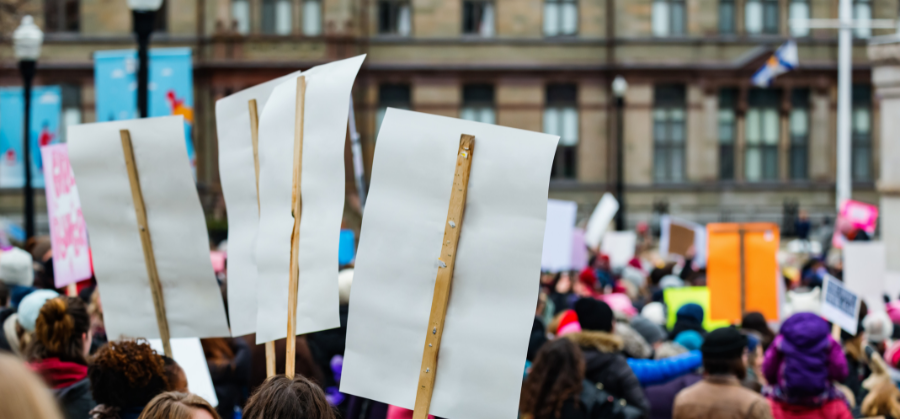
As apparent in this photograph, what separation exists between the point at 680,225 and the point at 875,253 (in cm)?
511

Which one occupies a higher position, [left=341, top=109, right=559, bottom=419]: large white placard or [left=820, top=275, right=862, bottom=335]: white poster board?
[left=341, top=109, right=559, bottom=419]: large white placard

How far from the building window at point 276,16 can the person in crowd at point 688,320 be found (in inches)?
920

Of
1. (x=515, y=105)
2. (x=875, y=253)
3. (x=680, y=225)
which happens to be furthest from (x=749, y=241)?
(x=515, y=105)

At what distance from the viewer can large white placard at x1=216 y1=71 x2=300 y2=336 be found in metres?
4.22

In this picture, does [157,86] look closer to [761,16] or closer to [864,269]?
[864,269]

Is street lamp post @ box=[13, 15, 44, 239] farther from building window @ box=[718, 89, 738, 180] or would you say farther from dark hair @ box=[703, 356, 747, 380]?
building window @ box=[718, 89, 738, 180]

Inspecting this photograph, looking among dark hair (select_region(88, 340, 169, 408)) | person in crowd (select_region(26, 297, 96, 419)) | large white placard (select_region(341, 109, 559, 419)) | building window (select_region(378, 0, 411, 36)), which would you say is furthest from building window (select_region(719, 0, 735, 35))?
dark hair (select_region(88, 340, 169, 408))

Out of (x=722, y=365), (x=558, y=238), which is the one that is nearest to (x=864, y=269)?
(x=558, y=238)

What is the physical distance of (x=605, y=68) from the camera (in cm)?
2906

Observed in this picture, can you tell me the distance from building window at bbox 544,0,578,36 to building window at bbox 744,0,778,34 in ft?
18.5

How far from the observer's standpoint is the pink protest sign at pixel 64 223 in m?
6.20

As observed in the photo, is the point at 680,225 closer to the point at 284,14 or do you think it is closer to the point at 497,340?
the point at 497,340

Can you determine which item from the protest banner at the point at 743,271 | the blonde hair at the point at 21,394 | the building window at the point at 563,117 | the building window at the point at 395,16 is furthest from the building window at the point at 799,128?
the blonde hair at the point at 21,394

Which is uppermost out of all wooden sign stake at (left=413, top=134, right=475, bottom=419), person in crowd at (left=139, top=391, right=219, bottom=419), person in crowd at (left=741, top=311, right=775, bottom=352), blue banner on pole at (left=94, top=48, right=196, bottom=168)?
blue banner on pole at (left=94, top=48, right=196, bottom=168)
